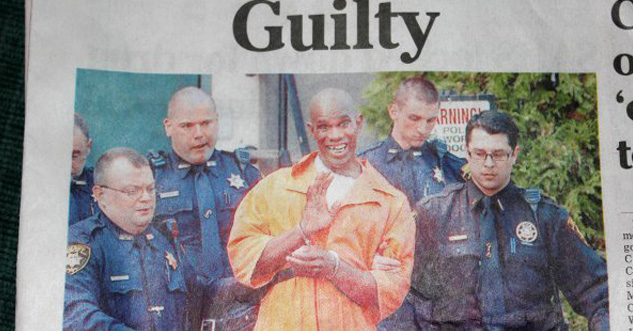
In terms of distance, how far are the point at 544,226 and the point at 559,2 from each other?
0.63 ft

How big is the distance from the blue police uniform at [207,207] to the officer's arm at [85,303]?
0.07 meters

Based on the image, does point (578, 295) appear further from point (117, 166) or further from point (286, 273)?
point (117, 166)

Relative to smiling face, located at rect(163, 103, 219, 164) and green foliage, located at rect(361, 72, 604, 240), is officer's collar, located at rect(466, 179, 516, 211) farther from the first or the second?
smiling face, located at rect(163, 103, 219, 164)

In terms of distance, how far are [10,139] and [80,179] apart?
0.09 m

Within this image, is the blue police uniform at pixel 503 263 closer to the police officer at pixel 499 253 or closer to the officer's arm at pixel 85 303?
the police officer at pixel 499 253

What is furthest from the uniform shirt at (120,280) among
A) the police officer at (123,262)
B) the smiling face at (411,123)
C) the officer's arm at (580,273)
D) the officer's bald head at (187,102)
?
the officer's arm at (580,273)

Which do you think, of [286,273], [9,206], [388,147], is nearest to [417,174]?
[388,147]

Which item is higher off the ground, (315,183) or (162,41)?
(162,41)

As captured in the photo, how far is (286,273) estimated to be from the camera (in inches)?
19.7

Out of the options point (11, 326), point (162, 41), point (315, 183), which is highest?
point (162, 41)

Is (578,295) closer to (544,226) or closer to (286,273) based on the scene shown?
(544,226)

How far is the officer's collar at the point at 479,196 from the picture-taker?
0.51 m

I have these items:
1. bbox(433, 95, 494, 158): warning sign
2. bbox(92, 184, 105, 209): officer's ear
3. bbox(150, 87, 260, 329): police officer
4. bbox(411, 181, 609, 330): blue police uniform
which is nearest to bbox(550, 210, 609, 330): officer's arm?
bbox(411, 181, 609, 330): blue police uniform

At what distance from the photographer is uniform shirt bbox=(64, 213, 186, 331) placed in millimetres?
499
